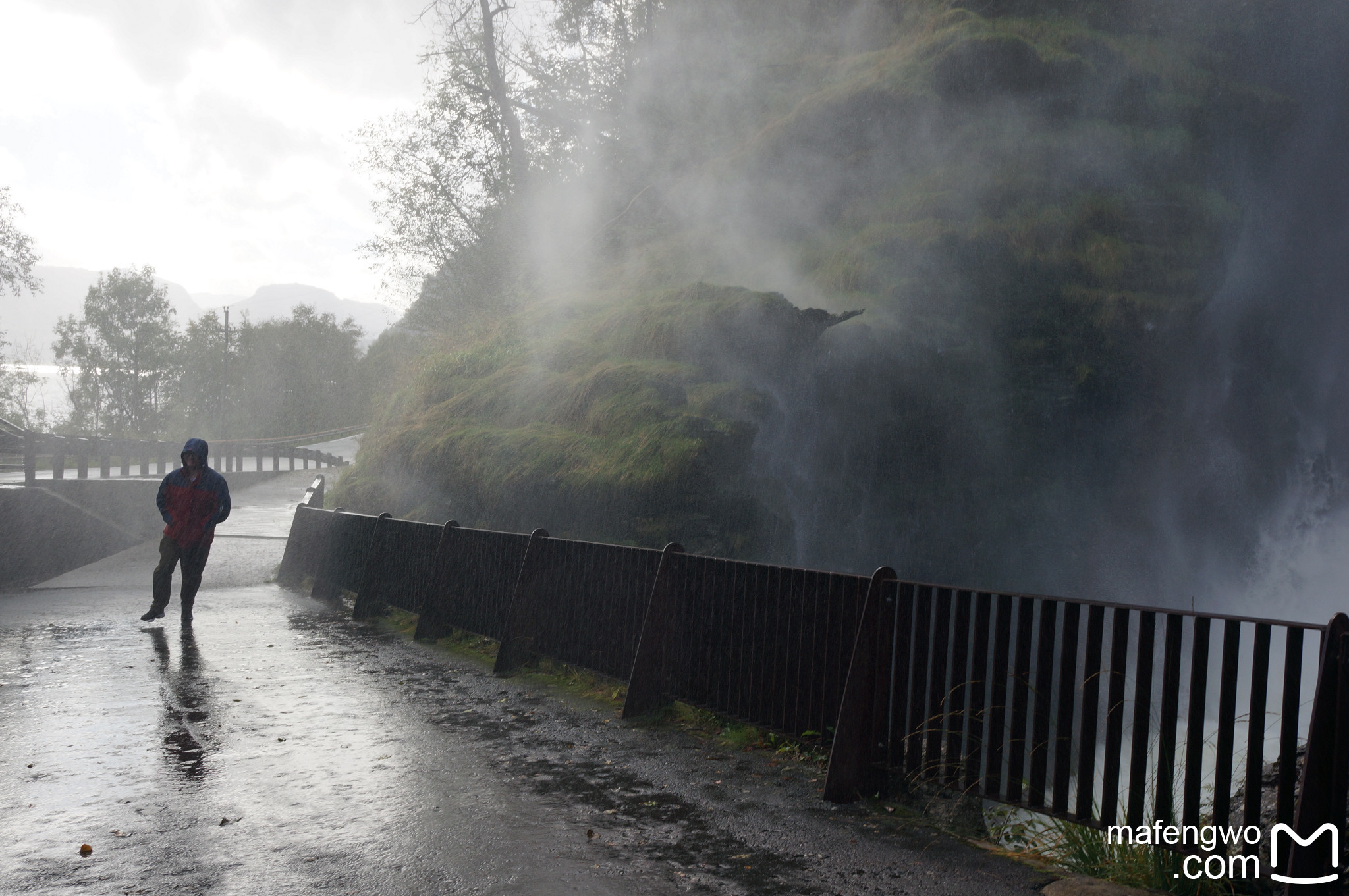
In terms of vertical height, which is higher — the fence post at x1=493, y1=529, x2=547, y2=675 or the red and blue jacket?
the red and blue jacket

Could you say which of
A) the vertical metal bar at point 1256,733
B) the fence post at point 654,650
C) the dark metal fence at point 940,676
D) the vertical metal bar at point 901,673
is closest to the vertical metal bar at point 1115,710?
the dark metal fence at point 940,676

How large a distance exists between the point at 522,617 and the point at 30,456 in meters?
19.6

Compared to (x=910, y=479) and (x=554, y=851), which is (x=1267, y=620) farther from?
(x=910, y=479)

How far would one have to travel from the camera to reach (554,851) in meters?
4.31

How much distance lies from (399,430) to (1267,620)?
15.9 metres

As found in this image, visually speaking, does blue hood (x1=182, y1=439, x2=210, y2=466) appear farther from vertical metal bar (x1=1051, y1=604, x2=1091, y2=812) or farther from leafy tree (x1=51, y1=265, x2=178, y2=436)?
leafy tree (x1=51, y1=265, x2=178, y2=436)

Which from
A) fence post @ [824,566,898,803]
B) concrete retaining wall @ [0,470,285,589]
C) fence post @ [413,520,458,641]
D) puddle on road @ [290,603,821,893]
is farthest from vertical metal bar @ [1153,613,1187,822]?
concrete retaining wall @ [0,470,285,589]

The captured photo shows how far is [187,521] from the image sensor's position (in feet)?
36.1

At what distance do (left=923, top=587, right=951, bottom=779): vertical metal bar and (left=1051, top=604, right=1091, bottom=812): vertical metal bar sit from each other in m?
0.61

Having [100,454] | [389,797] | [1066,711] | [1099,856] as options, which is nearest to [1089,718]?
[1066,711]

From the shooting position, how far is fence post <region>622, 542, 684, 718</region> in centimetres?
688

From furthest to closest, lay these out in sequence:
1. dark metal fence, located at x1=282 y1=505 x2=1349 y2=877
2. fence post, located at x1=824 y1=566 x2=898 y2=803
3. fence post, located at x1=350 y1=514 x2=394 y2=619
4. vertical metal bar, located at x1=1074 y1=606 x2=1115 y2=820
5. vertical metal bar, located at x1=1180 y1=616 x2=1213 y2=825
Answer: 1. fence post, located at x1=350 y1=514 x2=394 y2=619
2. fence post, located at x1=824 y1=566 x2=898 y2=803
3. vertical metal bar, located at x1=1074 y1=606 x2=1115 y2=820
4. vertical metal bar, located at x1=1180 y1=616 x2=1213 y2=825
5. dark metal fence, located at x1=282 y1=505 x2=1349 y2=877

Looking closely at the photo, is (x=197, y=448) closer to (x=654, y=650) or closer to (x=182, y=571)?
(x=182, y=571)

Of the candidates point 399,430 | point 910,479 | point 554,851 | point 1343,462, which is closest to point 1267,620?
point 554,851
